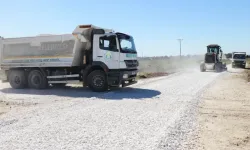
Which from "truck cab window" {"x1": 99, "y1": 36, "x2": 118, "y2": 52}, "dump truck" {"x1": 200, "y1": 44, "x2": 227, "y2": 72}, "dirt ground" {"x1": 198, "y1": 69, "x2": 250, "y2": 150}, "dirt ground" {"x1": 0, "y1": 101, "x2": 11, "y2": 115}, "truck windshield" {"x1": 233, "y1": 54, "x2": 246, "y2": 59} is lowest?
"dirt ground" {"x1": 198, "y1": 69, "x2": 250, "y2": 150}

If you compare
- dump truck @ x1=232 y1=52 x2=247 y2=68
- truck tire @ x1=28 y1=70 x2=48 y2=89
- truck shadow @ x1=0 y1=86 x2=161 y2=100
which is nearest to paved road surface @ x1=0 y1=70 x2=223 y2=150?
truck shadow @ x1=0 y1=86 x2=161 y2=100

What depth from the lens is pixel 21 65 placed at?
49.2 ft

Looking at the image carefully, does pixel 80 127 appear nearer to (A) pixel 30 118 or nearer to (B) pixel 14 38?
(A) pixel 30 118

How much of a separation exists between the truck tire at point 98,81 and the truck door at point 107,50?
2.04 ft

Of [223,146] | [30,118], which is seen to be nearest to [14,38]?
[30,118]

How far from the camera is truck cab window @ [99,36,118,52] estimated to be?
42.3 feet

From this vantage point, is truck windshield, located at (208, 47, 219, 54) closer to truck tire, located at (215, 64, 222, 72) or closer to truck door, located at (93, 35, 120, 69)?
truck tire, located at (215, 64, 222, 72)

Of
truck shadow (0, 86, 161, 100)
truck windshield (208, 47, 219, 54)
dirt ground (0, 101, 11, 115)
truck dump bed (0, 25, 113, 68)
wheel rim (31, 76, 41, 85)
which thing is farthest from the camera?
truck windshield (208, 47, 219, 54)

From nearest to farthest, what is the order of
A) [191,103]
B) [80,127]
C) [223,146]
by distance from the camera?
1. [223,146]
2. [80,127]
3. [191,103]

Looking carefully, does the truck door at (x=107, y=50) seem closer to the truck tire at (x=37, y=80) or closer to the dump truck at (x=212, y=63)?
the truck tire at (x=37, y=80)

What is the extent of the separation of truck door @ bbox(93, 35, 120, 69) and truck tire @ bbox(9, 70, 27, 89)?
4734 mm

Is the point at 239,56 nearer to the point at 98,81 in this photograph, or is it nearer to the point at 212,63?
the point at 212,63

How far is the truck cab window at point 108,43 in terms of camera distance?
42.3 ft

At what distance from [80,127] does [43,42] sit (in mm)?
9328
